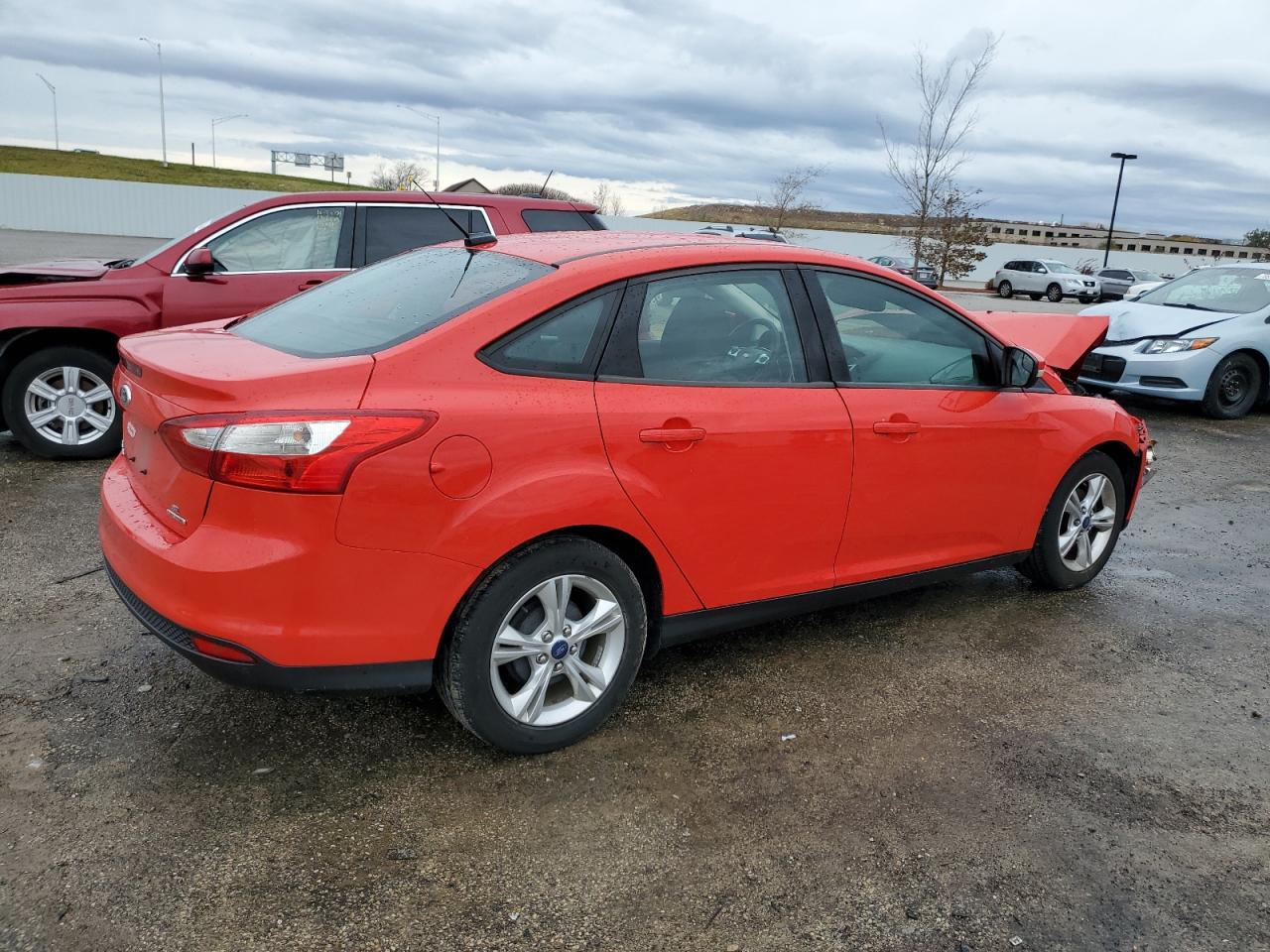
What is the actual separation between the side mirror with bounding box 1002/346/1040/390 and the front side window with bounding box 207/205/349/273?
4.66 metres

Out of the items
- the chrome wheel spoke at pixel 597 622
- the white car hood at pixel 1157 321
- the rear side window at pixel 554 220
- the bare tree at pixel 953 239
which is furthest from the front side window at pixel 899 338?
the bare tree at pixel 953 239

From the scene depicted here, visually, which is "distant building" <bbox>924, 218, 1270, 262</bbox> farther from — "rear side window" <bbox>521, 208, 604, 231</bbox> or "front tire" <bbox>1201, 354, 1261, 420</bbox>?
"rear side window" <bbox>521, 208, 604, 231</bbox>

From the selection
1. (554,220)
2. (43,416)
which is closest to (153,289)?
(43,416)

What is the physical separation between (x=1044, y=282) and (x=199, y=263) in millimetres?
40516

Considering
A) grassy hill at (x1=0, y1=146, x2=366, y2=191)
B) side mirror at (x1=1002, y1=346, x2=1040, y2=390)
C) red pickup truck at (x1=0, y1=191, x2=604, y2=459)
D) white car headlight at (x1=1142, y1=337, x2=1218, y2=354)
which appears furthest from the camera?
grassy hill at (x1=0, y1=146, x2=366, y2=191)

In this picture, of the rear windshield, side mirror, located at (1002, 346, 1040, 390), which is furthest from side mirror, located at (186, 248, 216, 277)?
side mirror, located at (1002, 346, 1040, 390)

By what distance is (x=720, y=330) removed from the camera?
3457 mm

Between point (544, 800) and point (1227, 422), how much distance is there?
Answer: 32.1 ft

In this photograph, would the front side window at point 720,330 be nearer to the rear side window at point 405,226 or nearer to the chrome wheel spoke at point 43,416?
the rear side window at point 405,226

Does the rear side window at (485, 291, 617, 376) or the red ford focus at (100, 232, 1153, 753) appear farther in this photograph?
the rear side window at (485, 291, 617, 376)

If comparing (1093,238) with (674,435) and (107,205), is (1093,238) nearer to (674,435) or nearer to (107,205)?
(107,205)

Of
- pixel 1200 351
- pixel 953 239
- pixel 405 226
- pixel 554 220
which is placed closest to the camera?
pixel 405 226

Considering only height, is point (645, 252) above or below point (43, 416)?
above

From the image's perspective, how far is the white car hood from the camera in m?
10.0
